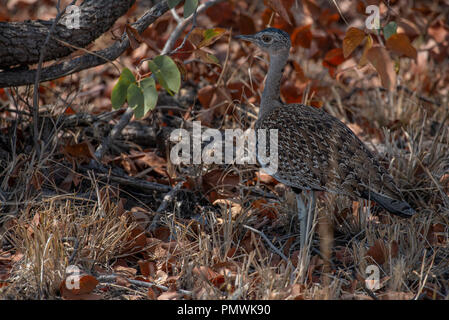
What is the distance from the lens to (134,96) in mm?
2787

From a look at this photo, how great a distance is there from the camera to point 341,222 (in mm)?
3574

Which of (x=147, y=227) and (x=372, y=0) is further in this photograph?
(x=147, y=227)

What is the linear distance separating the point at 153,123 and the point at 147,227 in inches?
40.8

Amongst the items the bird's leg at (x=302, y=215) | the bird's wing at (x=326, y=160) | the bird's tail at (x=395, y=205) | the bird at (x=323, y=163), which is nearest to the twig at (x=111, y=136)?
the bird at (x=323, y=163)

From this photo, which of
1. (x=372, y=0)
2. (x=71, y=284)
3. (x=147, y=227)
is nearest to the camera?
(x=71, y=284)

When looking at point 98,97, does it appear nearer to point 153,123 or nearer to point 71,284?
point 153,123

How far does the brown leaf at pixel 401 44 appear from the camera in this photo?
11.8 ft

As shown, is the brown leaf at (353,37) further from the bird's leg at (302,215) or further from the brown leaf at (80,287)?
the brown leaf at (80,287)

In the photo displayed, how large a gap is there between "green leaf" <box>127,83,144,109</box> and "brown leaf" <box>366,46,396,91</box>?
147cm

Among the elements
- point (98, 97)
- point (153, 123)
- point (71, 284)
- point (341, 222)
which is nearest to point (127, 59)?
point (98, 97)

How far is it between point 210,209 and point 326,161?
3.34 ft

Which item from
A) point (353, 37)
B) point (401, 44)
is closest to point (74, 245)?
point (353, 37)

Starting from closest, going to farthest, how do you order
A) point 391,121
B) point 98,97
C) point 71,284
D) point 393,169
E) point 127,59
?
point 71,284 < point 393,169 < point 391,121 < point 98,97 < point 127,59

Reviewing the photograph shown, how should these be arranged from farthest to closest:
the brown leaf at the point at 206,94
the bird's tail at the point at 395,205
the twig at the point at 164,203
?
the brown leaf at the point at 206,94 < the twig at the point at 164,203 < the bird's tail at the point at 395,205
